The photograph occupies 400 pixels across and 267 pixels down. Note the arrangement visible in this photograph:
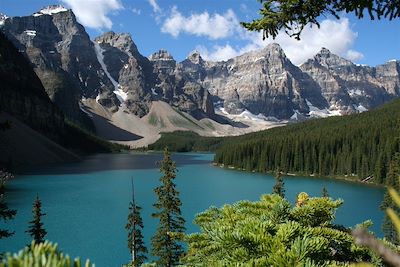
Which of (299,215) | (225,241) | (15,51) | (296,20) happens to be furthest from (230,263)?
(15,51)

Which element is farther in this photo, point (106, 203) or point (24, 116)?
point (24, 116)

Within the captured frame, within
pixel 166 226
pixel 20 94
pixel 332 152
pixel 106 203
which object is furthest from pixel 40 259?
pixel 20 94

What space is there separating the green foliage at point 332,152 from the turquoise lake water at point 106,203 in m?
23.8

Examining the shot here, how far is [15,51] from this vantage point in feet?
638

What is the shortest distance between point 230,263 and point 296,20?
16.0 ft

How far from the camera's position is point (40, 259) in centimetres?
154

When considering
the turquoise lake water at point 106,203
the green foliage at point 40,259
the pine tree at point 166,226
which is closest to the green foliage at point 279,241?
the green foliage at point 40,259

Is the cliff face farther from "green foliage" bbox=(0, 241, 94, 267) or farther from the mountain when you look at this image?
"green foliage" bbox=(0, 241, 94, 267)

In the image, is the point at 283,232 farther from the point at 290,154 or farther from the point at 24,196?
the point at 290,154

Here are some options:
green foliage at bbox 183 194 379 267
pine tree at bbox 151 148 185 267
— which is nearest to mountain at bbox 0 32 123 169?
pine tree at bbox 151 148 185 267

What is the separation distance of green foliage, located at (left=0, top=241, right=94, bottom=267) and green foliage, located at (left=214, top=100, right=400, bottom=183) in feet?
369

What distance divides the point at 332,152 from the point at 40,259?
139 meters

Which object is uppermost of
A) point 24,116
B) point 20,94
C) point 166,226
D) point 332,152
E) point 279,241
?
point 20,94

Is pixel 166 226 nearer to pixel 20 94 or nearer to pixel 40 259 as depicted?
pixel 40 259
